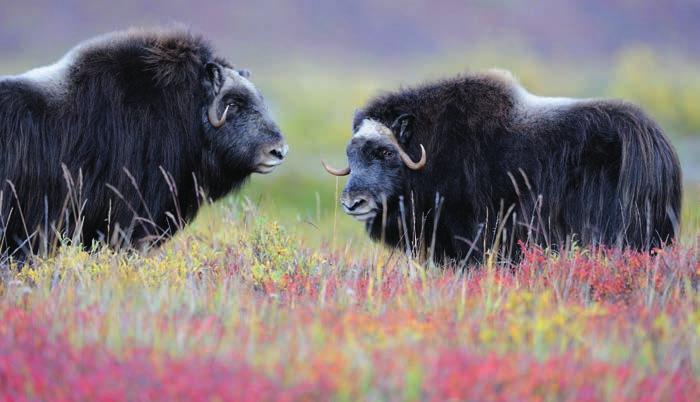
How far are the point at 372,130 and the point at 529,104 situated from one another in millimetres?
956

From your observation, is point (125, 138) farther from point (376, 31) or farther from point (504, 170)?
point (376, 31)

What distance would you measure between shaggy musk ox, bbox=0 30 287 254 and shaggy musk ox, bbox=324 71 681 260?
72 cm

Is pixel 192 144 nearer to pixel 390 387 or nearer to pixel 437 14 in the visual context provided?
pixel 390 387

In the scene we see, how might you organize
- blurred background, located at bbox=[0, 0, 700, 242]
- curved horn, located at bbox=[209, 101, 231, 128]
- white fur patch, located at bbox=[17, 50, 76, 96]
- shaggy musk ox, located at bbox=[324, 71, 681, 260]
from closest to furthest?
1. shaggy musk ox, located at bbox=[324, 71, 681, 260]
2. white fur patch, located at bbox=[17, 50, 76, 96]
3. curved horn, located at bbox=[209, 101, 231, 128]
4. blurred background, located at bbox=[0, 0, 700, 242]

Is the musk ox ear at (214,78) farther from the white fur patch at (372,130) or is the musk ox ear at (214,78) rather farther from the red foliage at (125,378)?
the red foliage at (125,378)

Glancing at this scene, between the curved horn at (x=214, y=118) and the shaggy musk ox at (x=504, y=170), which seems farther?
the curved horn at (x=214, y=118)

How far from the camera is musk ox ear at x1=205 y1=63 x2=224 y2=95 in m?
5.73

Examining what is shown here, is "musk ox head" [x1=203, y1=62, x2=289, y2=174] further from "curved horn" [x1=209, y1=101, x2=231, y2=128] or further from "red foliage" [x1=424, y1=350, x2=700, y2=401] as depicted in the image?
"red foliage" [x1=424, y1=350, x2=700, y2=401]

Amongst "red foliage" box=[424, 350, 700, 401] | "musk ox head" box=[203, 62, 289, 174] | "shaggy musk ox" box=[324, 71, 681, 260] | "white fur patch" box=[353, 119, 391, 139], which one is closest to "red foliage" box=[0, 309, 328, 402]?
"red foliage" box=[424, 350, 700, 401]

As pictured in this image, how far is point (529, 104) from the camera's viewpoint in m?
5.49

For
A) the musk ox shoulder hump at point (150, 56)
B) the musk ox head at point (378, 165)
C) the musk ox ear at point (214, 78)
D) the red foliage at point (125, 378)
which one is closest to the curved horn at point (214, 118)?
the musk ox ear at point (214, 78)

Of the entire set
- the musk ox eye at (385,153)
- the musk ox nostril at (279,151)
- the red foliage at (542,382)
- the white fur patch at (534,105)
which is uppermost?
the white fur patch at (534,105)

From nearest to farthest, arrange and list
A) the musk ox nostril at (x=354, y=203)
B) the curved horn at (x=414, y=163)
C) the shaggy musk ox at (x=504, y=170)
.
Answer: the shaggy musk ox at (x=504, y=170)
the curved horn at (x=414, y=163)
the musk ox nostril at (x=354, y=203)

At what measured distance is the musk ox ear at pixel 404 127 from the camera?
5.62 meters
